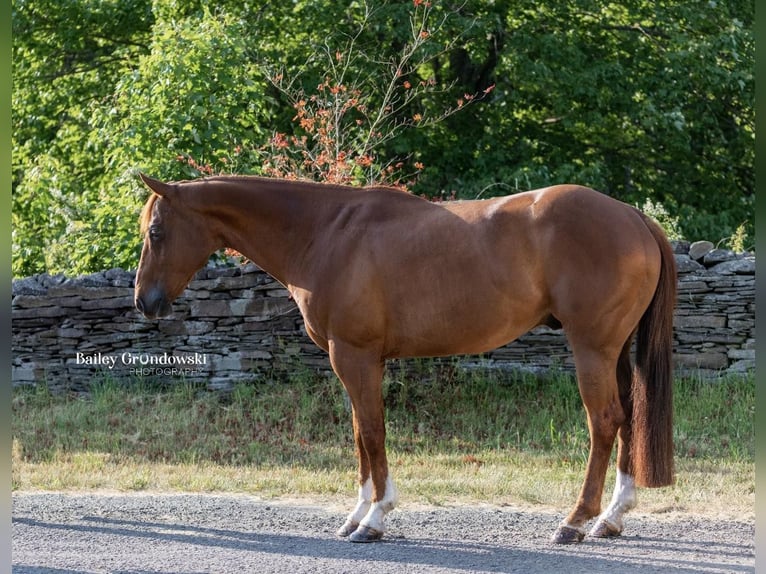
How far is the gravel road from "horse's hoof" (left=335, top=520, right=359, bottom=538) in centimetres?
7

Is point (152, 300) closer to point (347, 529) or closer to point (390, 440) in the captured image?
point (347, 529)

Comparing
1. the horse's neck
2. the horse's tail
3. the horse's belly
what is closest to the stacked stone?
the horse's tail

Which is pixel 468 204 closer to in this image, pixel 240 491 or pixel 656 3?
pixel 240 491

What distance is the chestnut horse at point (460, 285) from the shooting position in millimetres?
5180

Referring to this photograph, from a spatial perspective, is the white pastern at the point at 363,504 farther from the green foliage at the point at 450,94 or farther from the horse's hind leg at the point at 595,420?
the green foliage at the point at 450,94

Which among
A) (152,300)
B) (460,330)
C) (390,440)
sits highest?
(152,300)

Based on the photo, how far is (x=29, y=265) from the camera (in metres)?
12.9

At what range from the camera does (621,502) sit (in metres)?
5.40

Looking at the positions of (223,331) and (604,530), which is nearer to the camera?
(604,530)

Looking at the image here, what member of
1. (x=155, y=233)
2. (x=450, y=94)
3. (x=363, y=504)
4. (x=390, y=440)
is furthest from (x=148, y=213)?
(x=450, y=94)

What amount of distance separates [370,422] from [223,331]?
15.2 ft

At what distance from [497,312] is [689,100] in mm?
9046

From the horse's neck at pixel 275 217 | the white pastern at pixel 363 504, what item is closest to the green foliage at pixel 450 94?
the horse's neck at pixel 275 217

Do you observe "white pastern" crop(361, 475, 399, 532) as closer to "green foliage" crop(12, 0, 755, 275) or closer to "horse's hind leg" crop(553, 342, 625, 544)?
"horse's hind leg" crop(553, 342, 625, 544)
